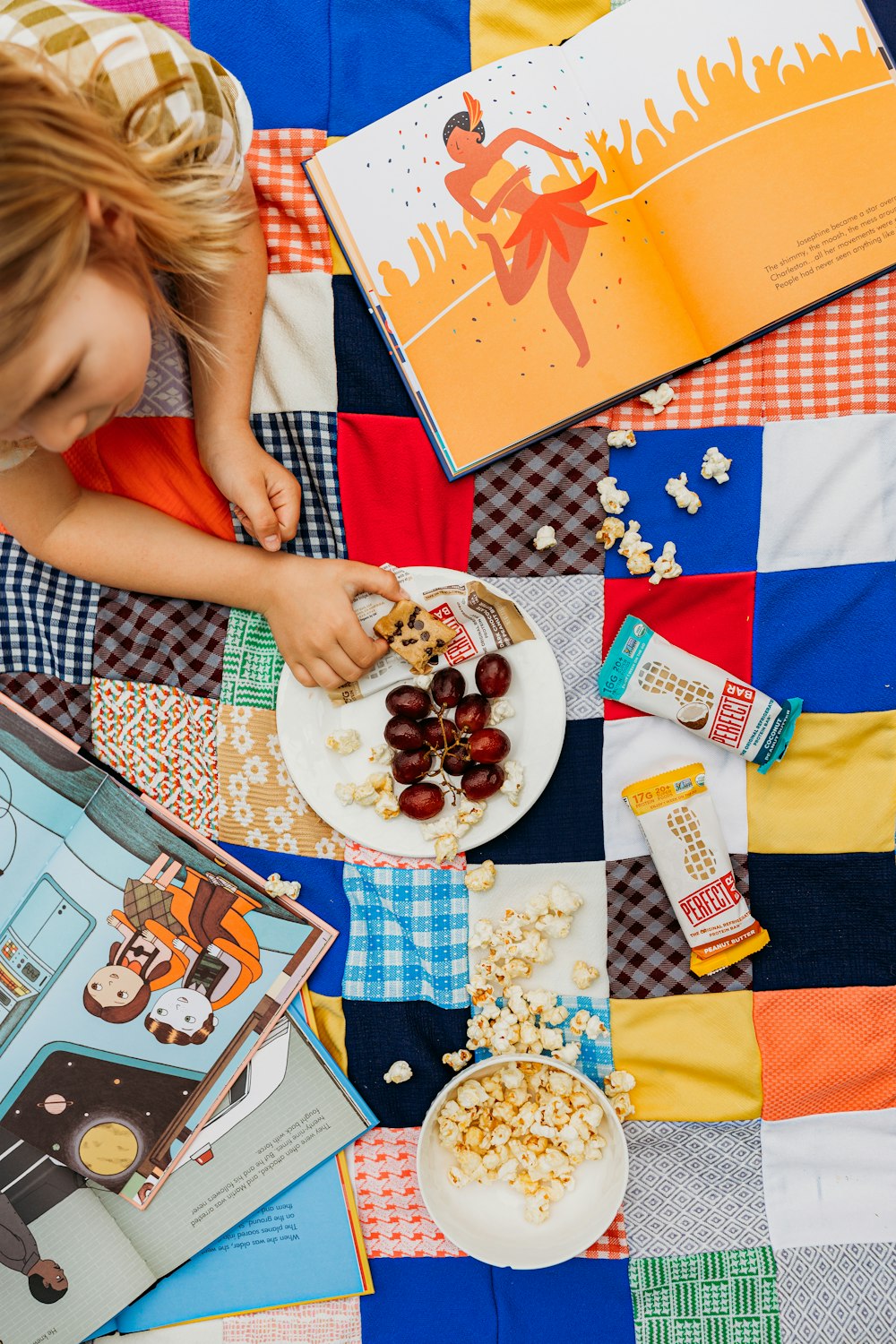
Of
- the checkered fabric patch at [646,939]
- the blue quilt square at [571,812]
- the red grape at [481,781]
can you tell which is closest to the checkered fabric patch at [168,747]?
the red grape at [481,781]

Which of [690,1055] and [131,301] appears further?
[690,1055]

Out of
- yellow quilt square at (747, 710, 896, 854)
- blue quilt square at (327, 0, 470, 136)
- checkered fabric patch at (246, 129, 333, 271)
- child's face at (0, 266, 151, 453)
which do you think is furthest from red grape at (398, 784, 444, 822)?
blue quilt square at (327, 0, 470, 136)

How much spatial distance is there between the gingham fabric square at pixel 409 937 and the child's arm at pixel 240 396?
38 cm

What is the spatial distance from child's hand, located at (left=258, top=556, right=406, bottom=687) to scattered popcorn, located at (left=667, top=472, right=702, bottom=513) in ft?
0.97

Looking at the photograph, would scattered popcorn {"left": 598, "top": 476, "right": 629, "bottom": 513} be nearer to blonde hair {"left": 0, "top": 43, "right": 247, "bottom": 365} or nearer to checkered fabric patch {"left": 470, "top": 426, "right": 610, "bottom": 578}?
checkered fabric patch {"left": 470, "top": 426, "right": 610, "bottom": 578}

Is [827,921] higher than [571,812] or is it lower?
lower

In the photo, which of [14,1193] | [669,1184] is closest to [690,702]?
[669,1184]

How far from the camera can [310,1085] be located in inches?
37.5

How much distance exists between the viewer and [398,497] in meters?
0.98

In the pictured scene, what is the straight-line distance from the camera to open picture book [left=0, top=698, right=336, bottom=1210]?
0.94 meters

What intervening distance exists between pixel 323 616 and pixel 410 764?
17 centimetres

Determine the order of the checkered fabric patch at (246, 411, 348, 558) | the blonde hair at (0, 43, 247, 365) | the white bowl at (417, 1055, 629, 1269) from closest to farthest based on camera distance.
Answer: the blonde hair at (0, 43, 247, 365)
the white bowl at (417, 1055, 629, 1269)
the checkered fabric patch at (246, 411, 348, 558)

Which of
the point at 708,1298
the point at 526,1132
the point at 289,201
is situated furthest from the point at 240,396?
the point at 708,1298

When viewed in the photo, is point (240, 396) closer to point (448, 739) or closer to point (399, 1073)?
point (448, 739)
